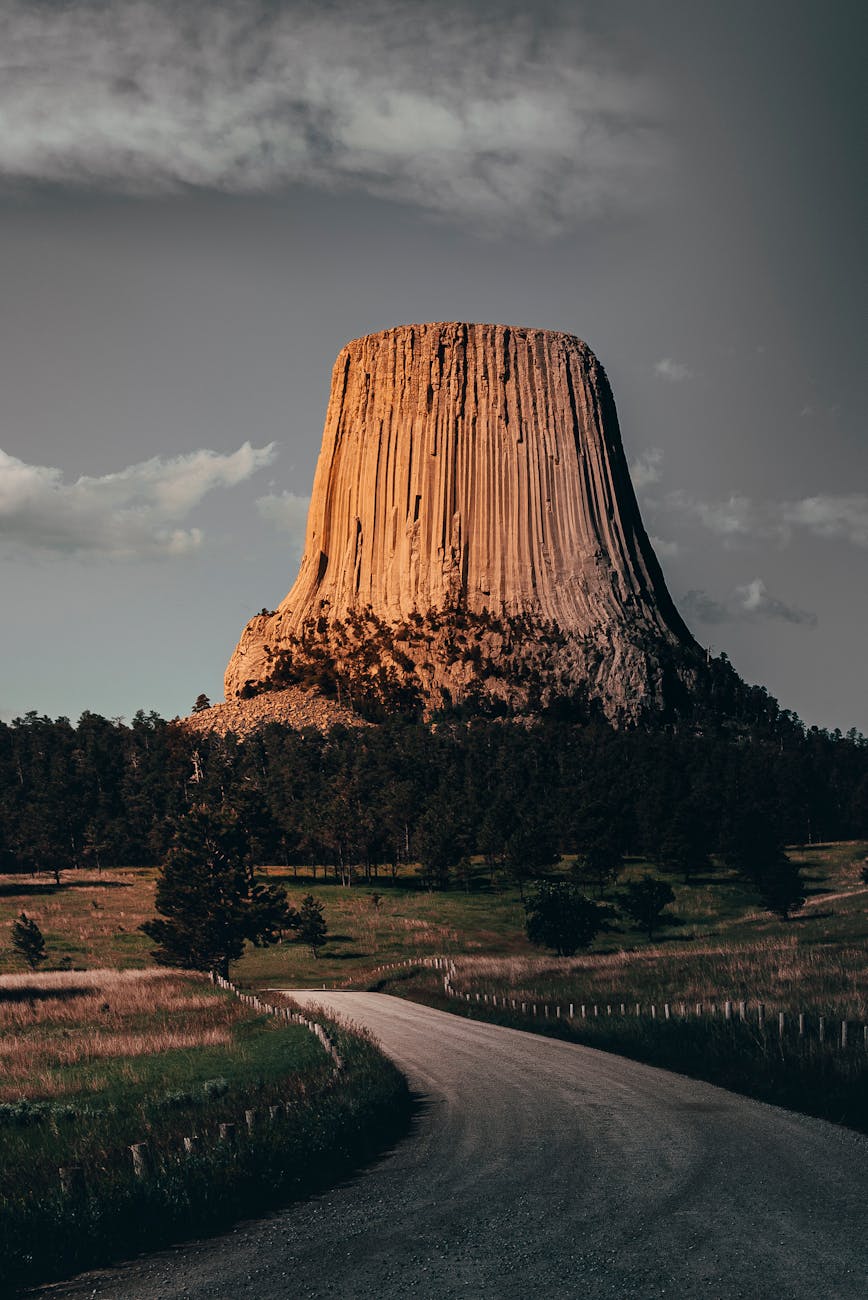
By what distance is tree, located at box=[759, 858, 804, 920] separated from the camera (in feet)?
206

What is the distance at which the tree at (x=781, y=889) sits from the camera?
62.8 m

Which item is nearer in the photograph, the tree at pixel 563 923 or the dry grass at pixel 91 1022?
the dry grass at pixel 91 1022

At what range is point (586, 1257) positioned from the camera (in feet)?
32.1

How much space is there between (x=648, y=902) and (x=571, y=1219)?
187 feet

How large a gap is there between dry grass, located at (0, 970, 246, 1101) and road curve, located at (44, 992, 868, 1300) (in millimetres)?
12690

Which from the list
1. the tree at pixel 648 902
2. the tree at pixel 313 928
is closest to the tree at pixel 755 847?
the tree at pixel 648 902

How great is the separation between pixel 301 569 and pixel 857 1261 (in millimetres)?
184234

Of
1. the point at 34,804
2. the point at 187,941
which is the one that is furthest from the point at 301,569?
the point at 187,941

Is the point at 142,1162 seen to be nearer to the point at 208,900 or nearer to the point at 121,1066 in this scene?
the point at 121,1066

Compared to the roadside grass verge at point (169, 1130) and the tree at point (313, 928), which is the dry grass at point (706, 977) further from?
the tree at point (313, 928)

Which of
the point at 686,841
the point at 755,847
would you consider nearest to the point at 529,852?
the point at 686,841

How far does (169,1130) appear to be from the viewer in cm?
1617

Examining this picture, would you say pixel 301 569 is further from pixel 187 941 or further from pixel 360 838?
pixel 187 941

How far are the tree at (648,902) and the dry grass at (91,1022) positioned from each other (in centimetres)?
2973
